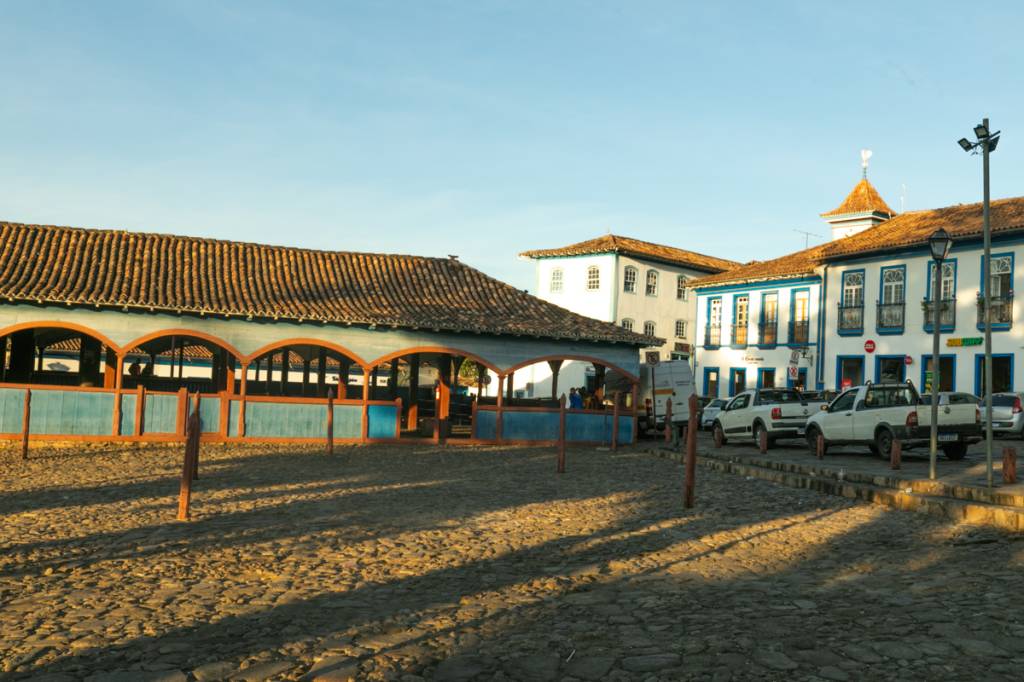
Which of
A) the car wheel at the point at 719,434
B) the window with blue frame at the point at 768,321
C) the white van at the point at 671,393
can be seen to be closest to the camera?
the car wheel at the point at 719,434

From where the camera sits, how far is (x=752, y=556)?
9500mm

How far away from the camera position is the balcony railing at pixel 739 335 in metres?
44.6

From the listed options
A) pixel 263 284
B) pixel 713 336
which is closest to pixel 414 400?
pixel 263 284

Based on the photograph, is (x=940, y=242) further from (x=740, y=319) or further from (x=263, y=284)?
(x=740, y=319)

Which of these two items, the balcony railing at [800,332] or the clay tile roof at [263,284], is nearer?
the clay tile roof at [263,284]

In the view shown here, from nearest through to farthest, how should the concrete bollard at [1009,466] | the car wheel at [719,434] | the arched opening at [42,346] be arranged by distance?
the concrete bollard at [1009,466], the arched opening at [42,346], the car wheel at [719,434]

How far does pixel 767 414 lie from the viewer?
25.4 meters

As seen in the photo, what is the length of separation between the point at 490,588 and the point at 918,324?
31.8m

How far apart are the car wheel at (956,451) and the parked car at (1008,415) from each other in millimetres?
8349

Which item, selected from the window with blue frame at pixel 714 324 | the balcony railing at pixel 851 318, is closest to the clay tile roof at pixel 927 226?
the balcony railing at pixel 851 318

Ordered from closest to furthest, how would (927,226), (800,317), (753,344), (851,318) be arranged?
(927,226)
(851,318)
(800,317)
(753,344)

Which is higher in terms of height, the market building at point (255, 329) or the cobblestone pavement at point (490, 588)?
the market building at point (255, 329)

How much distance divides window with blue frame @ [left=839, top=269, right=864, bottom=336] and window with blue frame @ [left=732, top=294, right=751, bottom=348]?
5912mm

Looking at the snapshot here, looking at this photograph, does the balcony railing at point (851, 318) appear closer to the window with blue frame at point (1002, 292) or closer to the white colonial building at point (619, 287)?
the window with blue frame at point (1002, 292)
